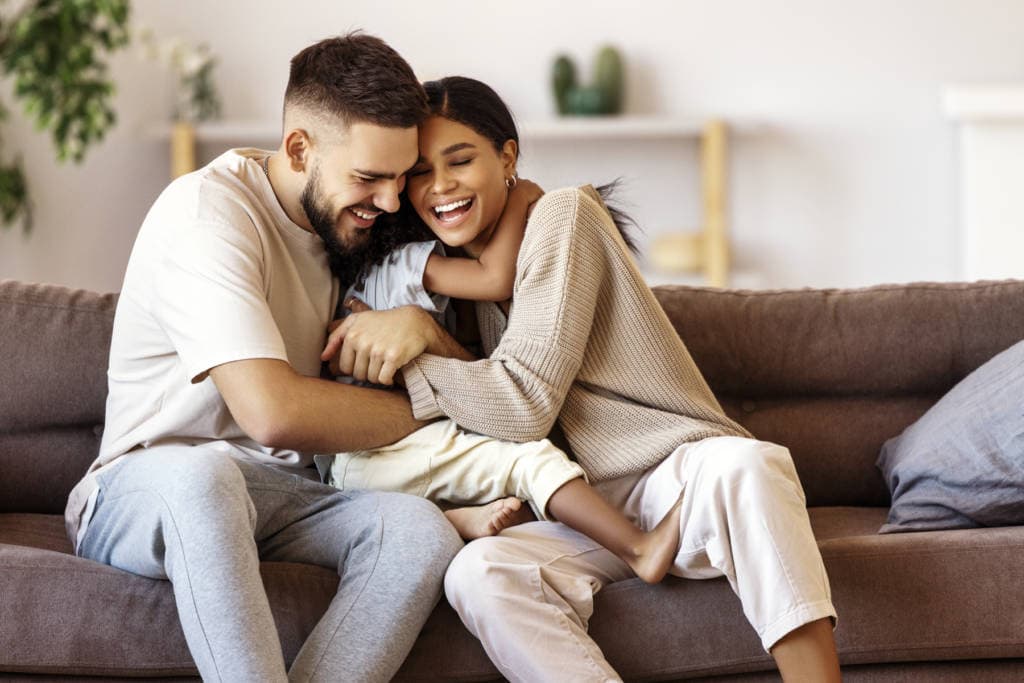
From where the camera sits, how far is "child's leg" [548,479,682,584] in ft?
5.03

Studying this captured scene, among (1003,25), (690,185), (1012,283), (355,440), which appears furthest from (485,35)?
(355,440)

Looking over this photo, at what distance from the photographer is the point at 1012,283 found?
6.88 feet

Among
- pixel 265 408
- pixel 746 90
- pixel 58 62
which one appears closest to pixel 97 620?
pixel 265 408

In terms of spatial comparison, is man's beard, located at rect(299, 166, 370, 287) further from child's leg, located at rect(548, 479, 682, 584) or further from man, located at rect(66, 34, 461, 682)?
child's leg, located at rect(548, 479, 682, 584)

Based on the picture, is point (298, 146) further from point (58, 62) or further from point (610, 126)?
point (610, 126)

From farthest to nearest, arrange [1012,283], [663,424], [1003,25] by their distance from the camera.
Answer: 1. [1003,25]
2. [1012,283]
3. [663,424]

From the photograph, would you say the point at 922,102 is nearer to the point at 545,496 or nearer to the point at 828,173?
the point at 828,173

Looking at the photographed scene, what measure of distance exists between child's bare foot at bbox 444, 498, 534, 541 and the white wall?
3.00 meters

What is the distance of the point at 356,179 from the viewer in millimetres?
1740

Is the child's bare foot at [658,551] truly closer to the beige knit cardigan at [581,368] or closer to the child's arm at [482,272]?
the beige knit cardigan at [581,368]

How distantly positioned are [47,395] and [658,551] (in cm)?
107

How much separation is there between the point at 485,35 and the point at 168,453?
338 centimetres

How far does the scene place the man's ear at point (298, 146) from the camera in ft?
5.84

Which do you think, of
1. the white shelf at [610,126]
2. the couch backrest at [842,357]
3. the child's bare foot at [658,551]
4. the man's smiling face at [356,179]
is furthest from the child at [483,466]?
the white shelf at [610,126]
